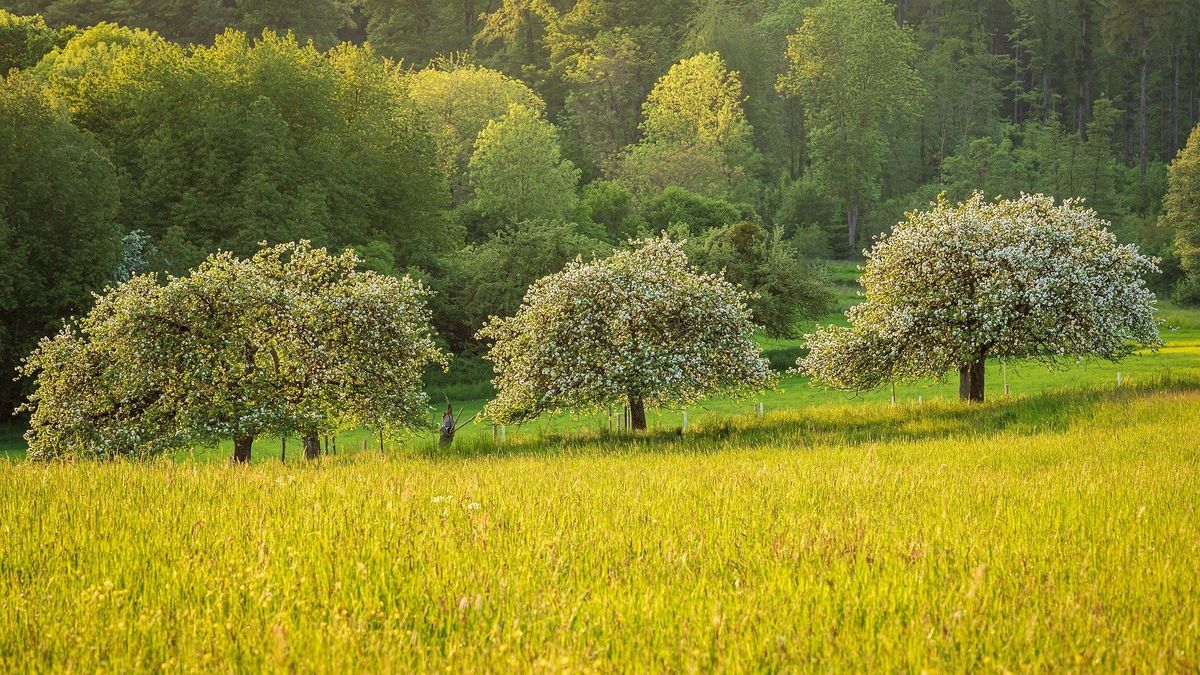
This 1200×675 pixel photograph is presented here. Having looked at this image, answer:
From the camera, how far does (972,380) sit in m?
34.8

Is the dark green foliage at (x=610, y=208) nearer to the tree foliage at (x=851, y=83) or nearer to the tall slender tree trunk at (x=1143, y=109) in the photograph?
the tree foliage at (x=851, y=83)

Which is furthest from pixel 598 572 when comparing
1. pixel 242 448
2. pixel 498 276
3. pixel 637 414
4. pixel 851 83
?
pixel 851 83

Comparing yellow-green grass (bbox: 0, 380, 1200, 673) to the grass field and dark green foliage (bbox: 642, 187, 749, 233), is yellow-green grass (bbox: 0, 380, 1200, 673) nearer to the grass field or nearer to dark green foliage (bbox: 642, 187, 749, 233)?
the grass field

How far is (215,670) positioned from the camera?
5383mm

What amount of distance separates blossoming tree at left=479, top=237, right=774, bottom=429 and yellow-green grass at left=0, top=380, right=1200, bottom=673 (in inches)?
644

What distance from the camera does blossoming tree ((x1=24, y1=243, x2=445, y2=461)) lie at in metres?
25.4

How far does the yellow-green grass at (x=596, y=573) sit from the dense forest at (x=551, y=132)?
127ft

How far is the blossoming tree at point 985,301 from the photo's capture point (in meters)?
31.8

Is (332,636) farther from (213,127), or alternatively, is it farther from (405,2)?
(405,2)

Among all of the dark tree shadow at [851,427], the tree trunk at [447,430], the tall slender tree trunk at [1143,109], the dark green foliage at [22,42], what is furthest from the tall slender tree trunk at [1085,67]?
the tree trunk at [447,430]

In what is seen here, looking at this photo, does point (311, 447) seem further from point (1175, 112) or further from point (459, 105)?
point (1175, 112)

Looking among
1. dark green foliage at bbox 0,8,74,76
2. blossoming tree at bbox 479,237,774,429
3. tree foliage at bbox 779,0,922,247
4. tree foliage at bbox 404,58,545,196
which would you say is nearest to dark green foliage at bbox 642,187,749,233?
tree foliage at bbox 404,58,545,196

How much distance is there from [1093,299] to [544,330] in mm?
17026

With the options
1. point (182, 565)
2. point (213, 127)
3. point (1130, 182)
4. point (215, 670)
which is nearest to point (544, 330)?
point (182, 565)
